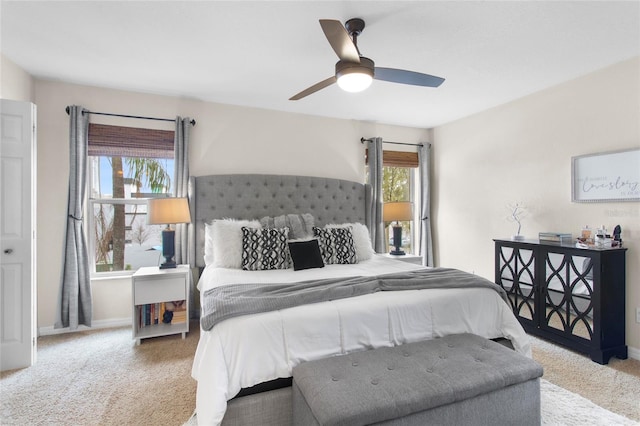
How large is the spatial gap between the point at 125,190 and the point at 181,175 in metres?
0.67

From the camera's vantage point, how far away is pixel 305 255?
3.05 meters

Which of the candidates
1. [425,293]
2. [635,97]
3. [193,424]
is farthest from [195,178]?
[635,97]

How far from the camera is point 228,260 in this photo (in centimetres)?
307

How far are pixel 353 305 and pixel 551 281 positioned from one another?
2254 mm

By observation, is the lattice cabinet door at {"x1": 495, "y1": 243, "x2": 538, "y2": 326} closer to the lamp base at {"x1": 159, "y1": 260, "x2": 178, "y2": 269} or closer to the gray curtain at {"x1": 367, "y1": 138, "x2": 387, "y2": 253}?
the gray curtain at {"x1": 367, "y1": 138, "x2": 387, "y2": 253}

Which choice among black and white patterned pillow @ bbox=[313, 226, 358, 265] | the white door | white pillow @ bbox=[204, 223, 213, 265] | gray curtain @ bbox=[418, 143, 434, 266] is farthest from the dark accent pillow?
→ gray curtain @ bbox=[418, 143, 434, 266]

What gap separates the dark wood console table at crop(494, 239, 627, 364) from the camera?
2.66 m

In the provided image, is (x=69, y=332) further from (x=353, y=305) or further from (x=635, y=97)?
(x=635, y=97)

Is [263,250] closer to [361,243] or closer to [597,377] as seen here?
[361,243]

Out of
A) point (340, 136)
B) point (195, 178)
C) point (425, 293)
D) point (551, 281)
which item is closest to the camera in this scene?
point (425, 293)

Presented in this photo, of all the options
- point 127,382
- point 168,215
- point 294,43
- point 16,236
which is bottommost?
point 127,382

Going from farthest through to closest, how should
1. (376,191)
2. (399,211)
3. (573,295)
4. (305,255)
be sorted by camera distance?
(376,191) → (399,211) → (305,255) → (573,295)

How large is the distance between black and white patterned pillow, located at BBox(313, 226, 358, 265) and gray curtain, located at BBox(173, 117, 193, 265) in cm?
152

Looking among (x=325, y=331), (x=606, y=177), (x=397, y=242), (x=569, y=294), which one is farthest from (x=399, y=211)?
(x=325, y=331)
